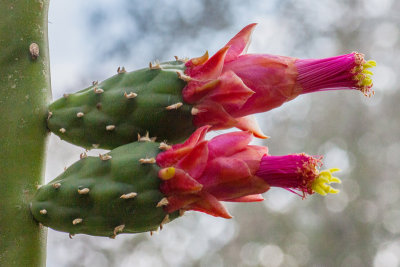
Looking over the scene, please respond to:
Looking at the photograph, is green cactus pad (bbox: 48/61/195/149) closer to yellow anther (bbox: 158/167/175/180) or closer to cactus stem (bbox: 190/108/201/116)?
cactus stem (bbox: 190/108/201/116)

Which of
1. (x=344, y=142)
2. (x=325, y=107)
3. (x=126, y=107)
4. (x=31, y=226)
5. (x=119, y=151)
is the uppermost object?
(x=325, y=107)

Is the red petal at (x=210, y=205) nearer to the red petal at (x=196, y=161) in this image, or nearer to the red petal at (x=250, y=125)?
the red petal at (x=196, y=161)

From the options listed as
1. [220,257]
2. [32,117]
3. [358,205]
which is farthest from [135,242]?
[32,117]

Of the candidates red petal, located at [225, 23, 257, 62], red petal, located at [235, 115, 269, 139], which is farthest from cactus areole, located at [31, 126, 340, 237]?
red petal, located at [225, 23, 257, 62]

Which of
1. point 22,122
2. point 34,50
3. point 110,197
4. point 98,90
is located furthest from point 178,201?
point 34,50

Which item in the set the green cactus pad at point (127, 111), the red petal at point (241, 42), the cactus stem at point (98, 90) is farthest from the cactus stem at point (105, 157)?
the red petal at point (241, 42)

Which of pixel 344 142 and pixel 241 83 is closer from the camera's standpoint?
pixel 241 83

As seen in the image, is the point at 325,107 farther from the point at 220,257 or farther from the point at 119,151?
the point at 119,151
